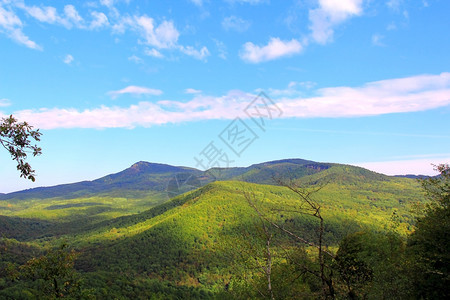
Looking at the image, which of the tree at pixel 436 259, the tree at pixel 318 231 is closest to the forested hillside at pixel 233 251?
the tree at pixel 318 231

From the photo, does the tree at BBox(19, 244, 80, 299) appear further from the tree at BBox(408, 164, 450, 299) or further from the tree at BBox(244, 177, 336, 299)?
the tree at BBox(408, 164, 450, 299)

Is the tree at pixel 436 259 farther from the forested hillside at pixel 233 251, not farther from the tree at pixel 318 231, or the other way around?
the tree at pixel 318 231

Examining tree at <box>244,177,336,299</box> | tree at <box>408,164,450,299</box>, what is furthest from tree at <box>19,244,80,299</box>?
tree at <box>408,164,450,299</box>

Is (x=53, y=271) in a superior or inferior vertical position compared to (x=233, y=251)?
inferior

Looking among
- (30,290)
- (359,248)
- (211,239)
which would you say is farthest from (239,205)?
(359,248)

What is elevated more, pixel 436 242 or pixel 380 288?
pixel 436 242

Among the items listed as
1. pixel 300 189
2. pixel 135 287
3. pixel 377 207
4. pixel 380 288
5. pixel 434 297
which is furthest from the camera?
pixel 377 207

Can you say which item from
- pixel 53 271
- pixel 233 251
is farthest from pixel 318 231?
pixel 53 271

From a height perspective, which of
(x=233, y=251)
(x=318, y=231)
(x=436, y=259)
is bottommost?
(x=436, y=259)

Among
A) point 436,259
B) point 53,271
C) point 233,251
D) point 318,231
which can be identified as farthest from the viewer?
point 436,259

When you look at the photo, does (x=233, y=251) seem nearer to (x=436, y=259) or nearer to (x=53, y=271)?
(x=53, y=271)

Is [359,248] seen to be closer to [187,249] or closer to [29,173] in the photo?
[29,173]

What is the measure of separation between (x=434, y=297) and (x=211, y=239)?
135792 mm

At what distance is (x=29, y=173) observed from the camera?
7031 mm
